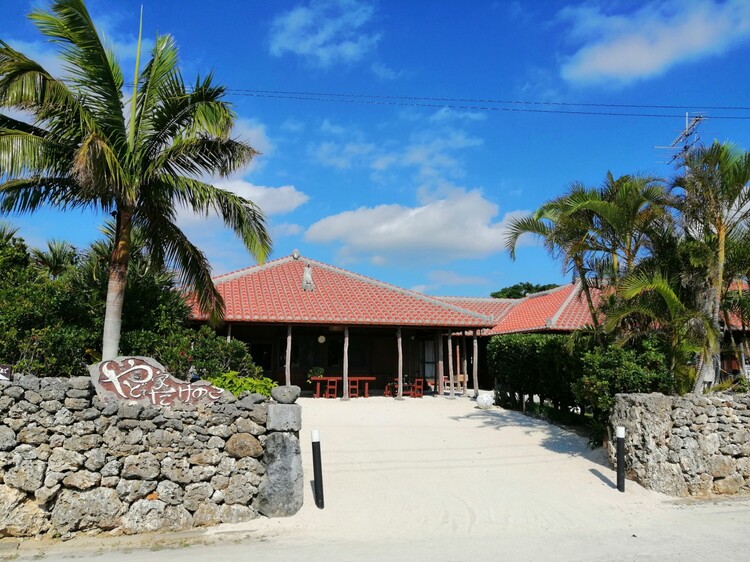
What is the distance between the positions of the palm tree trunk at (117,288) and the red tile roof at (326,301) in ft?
21.8

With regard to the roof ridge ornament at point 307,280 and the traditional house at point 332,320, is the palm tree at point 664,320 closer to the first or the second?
the traditional house at point 332,320

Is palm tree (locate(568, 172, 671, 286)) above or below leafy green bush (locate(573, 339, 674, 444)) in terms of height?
above

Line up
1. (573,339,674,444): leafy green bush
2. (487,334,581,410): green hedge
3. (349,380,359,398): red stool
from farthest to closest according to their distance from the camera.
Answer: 1. (349,380,359,398): red stool
2. (487,334,581,410): green hedge
3. (573,339,674,444): leafy green bush

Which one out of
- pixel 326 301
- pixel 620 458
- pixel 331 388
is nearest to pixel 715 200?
pixel 620 458

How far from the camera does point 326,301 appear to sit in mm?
18094

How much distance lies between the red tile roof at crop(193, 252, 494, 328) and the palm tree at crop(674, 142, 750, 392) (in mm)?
8838

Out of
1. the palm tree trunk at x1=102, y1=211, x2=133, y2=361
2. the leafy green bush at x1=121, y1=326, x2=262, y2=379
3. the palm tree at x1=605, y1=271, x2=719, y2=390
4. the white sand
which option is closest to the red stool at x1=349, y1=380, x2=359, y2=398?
the white sand

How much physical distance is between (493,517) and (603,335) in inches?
180

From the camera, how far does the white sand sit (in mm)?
6211

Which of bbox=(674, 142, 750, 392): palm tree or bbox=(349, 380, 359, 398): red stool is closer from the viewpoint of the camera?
bbox=(674, 142, 750, 392): palm tree

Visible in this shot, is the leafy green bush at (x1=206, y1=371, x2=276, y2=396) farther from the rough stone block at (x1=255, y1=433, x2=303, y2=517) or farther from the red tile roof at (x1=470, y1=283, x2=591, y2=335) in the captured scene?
the red tile roof at (x1=470, y1=283, x2=591, y2=335)

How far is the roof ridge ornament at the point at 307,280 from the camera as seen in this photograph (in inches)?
747

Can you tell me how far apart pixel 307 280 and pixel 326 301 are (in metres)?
1.68

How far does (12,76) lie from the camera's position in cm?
741
